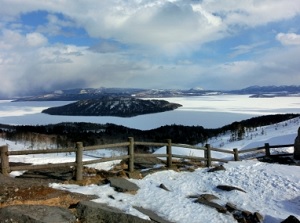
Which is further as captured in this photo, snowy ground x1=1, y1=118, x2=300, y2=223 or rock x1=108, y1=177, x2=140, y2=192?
rock x1=108, y1=177, x2=140, y2=192

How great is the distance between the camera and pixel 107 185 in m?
12.6

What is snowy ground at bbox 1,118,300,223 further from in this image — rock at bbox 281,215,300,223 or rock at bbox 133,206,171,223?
rock at bbox 281,215,300,223

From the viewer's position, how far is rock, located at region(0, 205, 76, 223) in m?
7.98

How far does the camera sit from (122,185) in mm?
12508

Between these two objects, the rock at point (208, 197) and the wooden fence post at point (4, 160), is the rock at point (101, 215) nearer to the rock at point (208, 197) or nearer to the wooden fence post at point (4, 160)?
the rock at point (208, 197)

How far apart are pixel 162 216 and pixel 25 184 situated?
203 inches

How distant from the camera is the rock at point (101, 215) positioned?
8.93 m

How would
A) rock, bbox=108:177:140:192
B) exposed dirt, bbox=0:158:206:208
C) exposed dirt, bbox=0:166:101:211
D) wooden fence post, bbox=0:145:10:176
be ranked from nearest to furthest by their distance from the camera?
exposed dirt, bbox=0:166:101:211
exposed dirt, bbox=0:158:206:208
rock, bbox=108:177:140:192
wooden fence post, bbox=0:145:10:176

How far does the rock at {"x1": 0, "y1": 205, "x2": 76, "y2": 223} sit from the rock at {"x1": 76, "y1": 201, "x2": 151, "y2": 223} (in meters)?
0.30

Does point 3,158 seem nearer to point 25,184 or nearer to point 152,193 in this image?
point 25,184

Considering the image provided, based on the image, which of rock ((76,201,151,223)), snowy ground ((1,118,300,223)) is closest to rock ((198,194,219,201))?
snowy ground ((1,118,300,223))

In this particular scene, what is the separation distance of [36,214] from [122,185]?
4584 millimetres

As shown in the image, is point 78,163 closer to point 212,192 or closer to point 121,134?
point 212,192

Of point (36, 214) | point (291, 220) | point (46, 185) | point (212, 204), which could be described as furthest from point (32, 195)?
point (291, 220)
